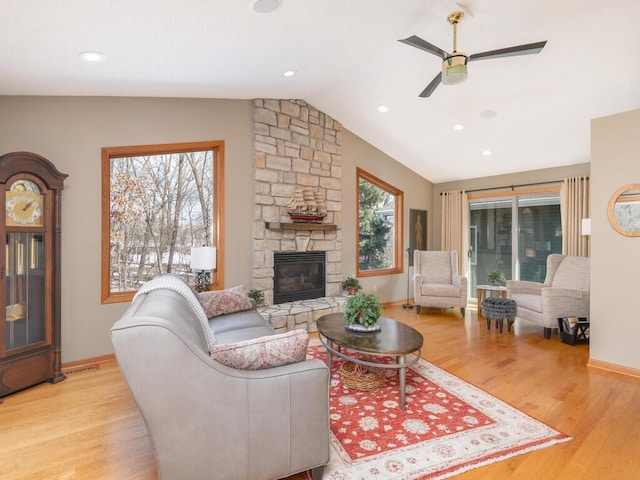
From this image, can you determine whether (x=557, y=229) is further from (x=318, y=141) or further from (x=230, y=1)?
(x=230, y=1)

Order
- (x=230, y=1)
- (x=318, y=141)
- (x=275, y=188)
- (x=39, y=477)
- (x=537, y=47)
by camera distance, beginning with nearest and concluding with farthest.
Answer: (x=39, y=477) → (x=230, y=1) → (x=537, y=47) → (x=275, y=188) → (x=318, y=141)

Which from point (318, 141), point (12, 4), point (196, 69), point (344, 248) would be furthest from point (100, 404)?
point (318, 141)

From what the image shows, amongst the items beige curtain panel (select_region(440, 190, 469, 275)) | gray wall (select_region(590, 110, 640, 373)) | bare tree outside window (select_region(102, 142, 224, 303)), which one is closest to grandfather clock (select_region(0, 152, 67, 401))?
bare tree outside window (select_region(102, 142, 224, 303))

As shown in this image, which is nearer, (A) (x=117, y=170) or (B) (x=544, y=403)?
(B) (x=544, y=403)

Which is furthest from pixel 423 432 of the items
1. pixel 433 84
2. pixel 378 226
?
pixel 378 226

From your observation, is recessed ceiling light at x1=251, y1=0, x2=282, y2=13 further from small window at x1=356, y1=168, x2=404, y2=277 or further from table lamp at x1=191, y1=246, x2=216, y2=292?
small window at x1=356, y1=168, x2=404, y2=277

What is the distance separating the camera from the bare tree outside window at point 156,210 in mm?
3562

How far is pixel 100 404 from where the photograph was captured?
8.32 feet

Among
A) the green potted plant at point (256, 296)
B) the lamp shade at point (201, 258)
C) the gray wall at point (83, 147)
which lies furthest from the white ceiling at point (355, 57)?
the green potted plant at point (256, 296)

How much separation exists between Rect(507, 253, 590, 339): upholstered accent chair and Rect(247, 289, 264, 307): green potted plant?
11.4 ft

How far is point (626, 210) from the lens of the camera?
302cm

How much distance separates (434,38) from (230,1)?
1.99 meters

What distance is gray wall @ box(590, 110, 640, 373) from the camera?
9.83ft

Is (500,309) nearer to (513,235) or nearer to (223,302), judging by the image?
(513,235)
